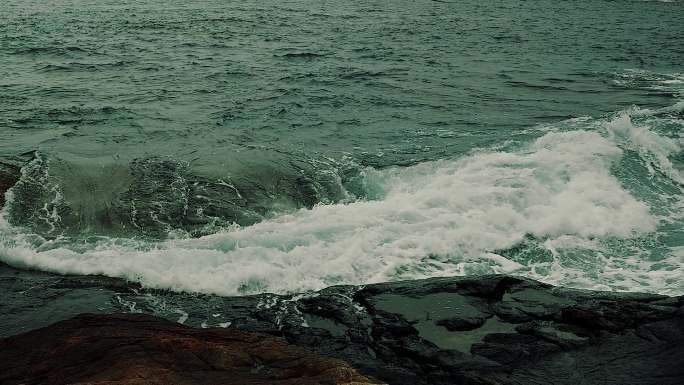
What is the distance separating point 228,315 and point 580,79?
1941 centimetres

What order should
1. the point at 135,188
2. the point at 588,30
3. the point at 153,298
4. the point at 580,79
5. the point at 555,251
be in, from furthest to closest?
the point at 588,30, the point at 580,79, the point at 135,188, the point at 555,251, the point at 153,298

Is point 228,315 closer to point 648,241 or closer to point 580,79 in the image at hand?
point 648,241

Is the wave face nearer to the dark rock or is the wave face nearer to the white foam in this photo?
the white foam

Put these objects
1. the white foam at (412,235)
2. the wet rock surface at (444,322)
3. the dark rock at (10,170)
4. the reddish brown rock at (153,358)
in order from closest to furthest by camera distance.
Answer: the reddish brown rock at (153,358)
the wet rock surface at (444,322)
the white foam at (412,235)
the dark rock at (10,170)

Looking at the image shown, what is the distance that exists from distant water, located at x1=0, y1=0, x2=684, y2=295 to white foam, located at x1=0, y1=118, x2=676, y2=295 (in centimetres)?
4

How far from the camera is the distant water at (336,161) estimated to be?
9742 millimetres

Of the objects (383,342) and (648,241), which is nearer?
(383,342)

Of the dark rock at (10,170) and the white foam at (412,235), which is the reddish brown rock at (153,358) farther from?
the dark rock at (10,170)

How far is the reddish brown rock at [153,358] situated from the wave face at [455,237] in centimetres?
232

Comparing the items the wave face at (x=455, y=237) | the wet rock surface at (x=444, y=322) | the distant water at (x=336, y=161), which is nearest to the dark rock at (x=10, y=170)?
the distant water at (x=336, y=161)

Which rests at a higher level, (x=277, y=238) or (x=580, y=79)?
(x=580, y=79)

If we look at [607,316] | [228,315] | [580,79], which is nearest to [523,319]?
[607,316]

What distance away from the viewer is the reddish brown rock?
204 inches

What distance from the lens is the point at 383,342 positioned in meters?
6.96
